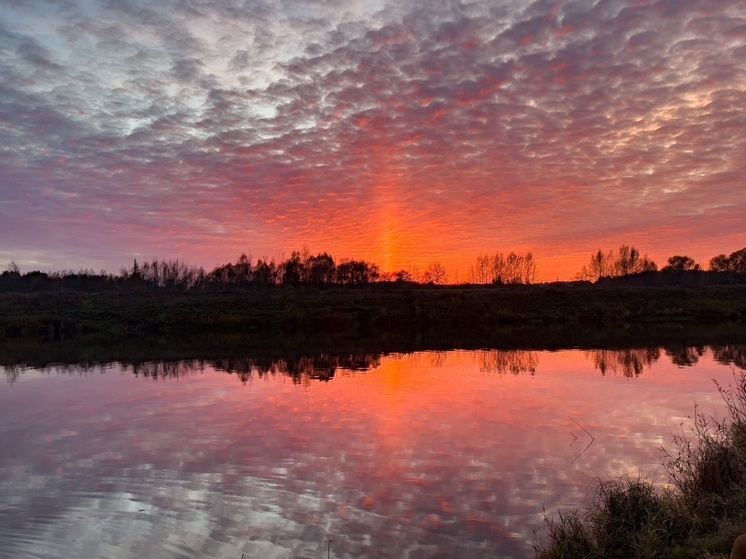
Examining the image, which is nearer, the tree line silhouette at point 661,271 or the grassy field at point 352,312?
the grassy field at point 352,312

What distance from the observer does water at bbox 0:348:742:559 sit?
340 inches

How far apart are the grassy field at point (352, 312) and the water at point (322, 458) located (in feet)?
87.4

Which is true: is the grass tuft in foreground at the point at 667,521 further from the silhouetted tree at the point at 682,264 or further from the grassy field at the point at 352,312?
the silhouetted tree at the point at 682,264

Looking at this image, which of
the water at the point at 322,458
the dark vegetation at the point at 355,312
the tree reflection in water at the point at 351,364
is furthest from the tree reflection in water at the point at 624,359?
the dark vegetation at the point at 355,312

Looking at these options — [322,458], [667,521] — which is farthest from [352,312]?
[667,521]

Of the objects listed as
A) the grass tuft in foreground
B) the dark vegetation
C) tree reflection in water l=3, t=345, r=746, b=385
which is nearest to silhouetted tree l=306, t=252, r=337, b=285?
the dark vegetation

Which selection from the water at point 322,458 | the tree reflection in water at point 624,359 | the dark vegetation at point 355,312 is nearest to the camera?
the water at point 322,458

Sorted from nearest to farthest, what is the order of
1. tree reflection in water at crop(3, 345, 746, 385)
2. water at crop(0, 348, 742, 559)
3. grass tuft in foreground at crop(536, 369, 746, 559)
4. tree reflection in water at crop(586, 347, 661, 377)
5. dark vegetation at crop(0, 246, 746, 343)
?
grass tuft in foreground at crop(536, 369, 746, 559) → water at crop(0, 348, 742, 559) → tree reflection in water at crop(586, 347, 661, 377) → tree reflection in water at crop(3, 345, 746, 385) → dark vegetation at crop(0, 246, 746, 343)

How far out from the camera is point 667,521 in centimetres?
764

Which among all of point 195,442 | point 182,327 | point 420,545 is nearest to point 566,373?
point 195,442

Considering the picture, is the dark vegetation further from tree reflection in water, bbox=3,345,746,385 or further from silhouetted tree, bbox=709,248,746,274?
silhouetted tree, bbox=709,248,746,274

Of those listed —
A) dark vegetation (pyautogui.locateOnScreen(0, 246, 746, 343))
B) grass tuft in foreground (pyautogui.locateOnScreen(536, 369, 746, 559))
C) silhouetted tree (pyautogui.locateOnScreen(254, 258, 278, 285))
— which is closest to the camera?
grass tuft in foreground (pyautogui.locateOnScreen(536, 369, 746, 559))

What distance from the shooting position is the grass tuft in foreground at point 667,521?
690 centimetres

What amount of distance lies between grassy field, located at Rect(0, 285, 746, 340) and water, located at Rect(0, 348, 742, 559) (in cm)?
2665
